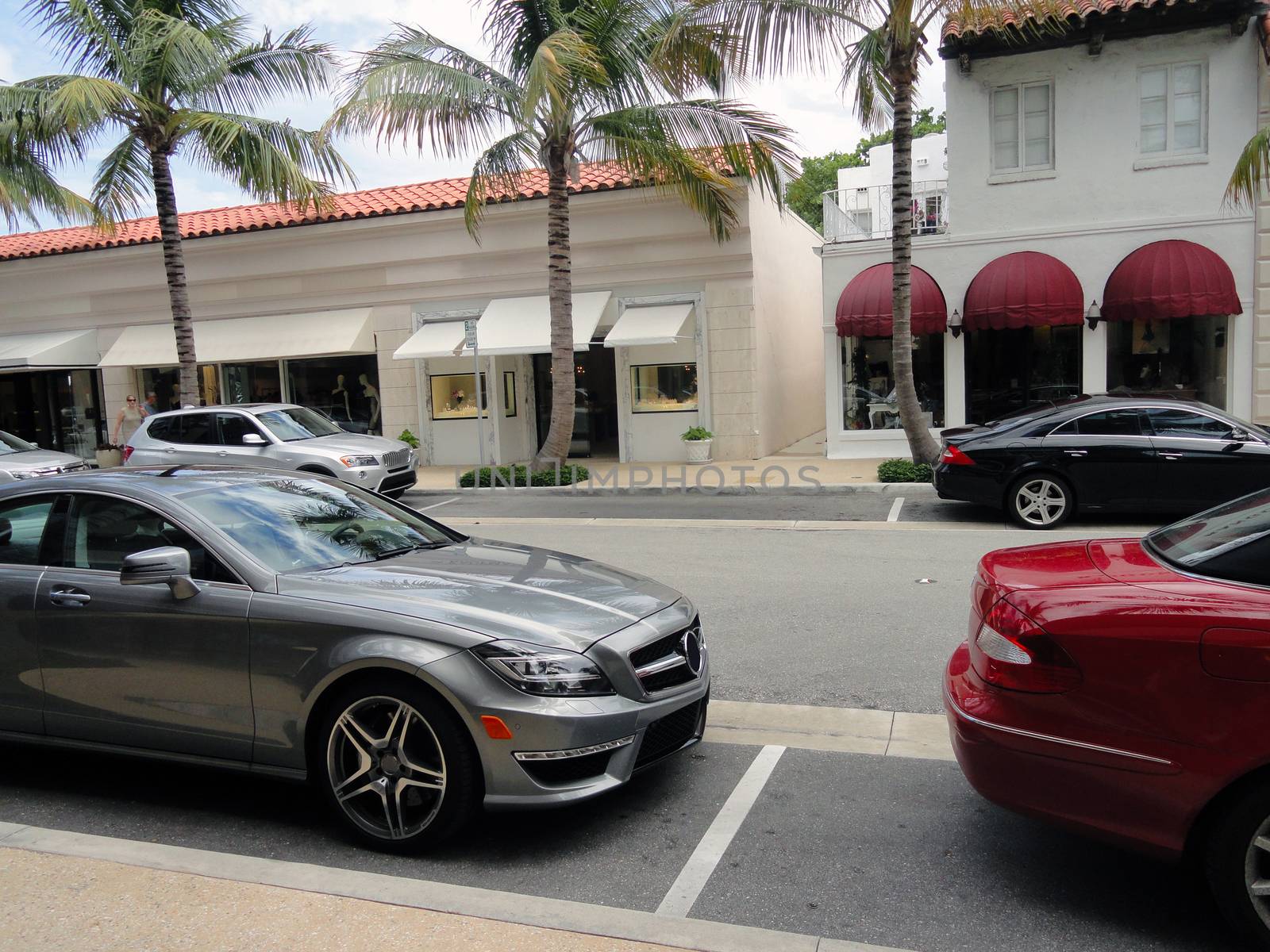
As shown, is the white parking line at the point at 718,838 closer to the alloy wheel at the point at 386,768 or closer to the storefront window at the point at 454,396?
the alloy wheel at the point at 386,768

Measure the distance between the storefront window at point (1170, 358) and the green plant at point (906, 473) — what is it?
4.53 meters

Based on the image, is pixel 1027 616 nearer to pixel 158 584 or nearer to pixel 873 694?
pixel 873 694

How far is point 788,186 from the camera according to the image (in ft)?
55.0

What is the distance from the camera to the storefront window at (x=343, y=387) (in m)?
22.1

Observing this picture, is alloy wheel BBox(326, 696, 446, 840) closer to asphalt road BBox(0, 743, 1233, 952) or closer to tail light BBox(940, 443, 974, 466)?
asphalt road BBox(0, 743, 1233, 952)

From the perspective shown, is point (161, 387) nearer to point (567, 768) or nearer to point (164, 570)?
point (164, 570)

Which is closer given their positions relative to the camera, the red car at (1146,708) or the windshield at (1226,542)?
the red car at (1146,708)

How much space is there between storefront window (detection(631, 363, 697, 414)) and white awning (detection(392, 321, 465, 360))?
11.9 feet

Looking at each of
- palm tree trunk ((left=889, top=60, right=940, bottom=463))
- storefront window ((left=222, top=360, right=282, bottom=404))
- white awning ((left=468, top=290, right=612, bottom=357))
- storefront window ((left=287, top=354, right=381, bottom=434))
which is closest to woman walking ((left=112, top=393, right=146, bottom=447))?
storefront window ((left=222, top=360, right=282, bottom=404))

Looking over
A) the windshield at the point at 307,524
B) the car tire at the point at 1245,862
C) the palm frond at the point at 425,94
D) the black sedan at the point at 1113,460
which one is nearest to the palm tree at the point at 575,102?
the palm frond at the point at 425,94

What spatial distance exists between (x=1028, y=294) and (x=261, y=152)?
13.4m

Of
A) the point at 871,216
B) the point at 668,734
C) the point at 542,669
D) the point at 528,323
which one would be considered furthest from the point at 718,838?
the point at 871,216

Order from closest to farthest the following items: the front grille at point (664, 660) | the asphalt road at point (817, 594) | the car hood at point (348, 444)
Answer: the front grille at point (664, 660)
the asphalt road at point (817, 594)
the car hood at point (348, 444)

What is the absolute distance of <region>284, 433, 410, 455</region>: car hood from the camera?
47.0 ft
